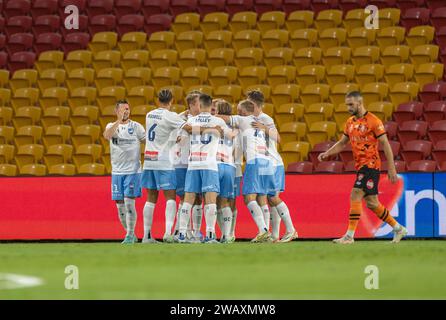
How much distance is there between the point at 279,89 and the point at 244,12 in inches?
146

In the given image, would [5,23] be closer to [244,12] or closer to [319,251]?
[244,12]

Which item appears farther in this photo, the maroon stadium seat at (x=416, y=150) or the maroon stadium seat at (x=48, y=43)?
the maroon stadium seat at (x=48, y=43)

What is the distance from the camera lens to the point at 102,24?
2419cm

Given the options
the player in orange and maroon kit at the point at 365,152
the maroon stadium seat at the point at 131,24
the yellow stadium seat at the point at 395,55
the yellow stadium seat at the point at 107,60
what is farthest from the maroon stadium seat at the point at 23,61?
the player in orange and maroon kit at the point at 365,152

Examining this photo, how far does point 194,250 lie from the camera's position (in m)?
12.0

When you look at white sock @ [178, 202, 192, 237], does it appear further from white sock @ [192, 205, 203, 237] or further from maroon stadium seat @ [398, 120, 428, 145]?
maroon stadium seat @ [398, 120, 428, 145]

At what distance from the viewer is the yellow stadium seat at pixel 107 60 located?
22.8 m

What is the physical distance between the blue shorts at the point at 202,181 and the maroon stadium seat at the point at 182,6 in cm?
1084

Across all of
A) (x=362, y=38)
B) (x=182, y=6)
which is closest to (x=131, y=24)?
(x=182, y=6)

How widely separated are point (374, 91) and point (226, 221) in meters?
6.84

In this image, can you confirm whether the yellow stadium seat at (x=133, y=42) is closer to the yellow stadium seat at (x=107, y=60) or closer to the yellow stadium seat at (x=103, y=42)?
the yellow stadium seat at (x=103, y=42)
